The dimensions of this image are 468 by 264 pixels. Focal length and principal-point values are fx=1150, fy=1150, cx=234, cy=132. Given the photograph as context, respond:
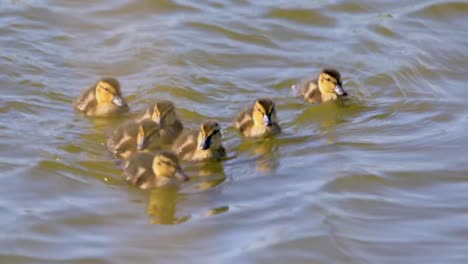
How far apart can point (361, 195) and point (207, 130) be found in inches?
46.7

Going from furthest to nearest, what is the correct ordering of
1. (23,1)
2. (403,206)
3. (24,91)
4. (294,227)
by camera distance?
(23,1), (24,91), (403,206), (294,227)

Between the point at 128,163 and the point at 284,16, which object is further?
the point at 284,16

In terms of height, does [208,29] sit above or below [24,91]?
above

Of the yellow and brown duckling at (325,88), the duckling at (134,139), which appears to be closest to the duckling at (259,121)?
the duckling at (134,139)

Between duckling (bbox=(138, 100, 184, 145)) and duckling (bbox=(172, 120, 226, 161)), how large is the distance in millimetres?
165

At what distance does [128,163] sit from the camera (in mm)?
7277

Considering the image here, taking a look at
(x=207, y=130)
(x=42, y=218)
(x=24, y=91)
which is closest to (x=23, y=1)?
(x=24, y=91)

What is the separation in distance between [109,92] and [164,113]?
73 cm

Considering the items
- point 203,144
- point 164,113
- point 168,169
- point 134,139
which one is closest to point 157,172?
point 168,169

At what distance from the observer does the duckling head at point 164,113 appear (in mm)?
7987

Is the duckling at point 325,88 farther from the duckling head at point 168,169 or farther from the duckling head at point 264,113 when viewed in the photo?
the duckling head at point 168,169

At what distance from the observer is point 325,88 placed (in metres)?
8.91

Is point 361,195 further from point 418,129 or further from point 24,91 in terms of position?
point 24,91

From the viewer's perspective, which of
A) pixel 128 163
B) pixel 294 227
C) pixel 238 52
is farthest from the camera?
pixel 238 52
